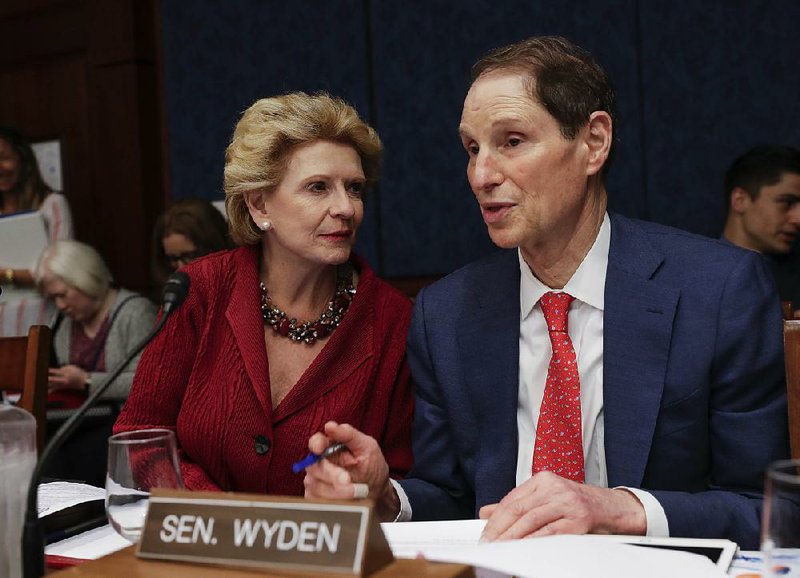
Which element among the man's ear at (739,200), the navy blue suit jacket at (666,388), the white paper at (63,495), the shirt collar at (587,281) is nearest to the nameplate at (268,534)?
the white paper at (63,495)

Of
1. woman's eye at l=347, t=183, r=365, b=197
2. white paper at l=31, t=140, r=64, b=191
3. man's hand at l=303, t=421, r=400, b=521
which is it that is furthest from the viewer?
white paper at l=31, t=140, r=64, b=191

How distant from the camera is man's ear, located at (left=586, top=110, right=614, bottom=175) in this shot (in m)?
1.57

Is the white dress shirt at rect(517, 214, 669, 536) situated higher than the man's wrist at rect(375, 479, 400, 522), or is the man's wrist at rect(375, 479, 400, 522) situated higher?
the white dress shirt at rect(517, 214, 669, 536)

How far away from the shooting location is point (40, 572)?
0.91 metres

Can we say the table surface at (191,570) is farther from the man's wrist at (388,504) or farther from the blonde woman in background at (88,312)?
the blonde woman in background at (88,312)

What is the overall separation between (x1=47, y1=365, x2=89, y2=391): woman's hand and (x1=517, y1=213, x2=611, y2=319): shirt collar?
2254mm

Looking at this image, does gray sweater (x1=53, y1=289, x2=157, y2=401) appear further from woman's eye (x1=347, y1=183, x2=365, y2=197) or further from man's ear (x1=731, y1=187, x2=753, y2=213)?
man's ear (x1=731, y1=187, x2=753, y2=213)

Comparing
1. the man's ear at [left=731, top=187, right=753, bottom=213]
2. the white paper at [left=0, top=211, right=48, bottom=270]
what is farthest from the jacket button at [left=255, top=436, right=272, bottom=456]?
the white paper at [left=0, top=211, right=48, bottom=270]

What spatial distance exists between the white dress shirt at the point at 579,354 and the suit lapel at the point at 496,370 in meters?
0.03

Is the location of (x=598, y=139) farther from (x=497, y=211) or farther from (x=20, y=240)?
(x=20, y=240)

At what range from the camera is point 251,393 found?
188 cm

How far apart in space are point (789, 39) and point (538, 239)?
250cm

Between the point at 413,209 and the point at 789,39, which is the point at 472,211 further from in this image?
the point at 789,39

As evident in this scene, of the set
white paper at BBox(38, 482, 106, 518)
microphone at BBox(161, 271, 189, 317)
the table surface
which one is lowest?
white paper at BBox(38, 482, 106, 518)
